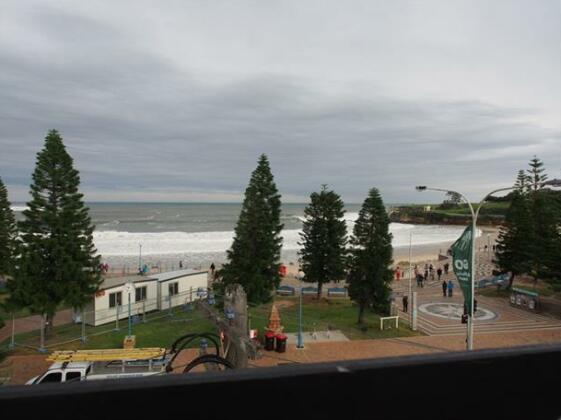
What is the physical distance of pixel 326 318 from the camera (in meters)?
22.1

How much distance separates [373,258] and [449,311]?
8032 mm

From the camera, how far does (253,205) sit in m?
21.7

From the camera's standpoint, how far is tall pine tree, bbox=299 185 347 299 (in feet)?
85.3

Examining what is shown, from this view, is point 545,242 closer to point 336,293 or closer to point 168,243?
point 336,293

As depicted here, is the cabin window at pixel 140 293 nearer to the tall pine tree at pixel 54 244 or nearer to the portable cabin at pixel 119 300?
the portable cabin at pixel 119 300

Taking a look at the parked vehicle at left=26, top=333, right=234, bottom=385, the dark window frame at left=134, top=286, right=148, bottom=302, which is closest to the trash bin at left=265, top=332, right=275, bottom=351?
the parked vehicle at left=26, top=333, right=234, bottom=385

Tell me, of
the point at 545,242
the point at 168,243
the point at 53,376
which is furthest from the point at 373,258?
the point at 168,243

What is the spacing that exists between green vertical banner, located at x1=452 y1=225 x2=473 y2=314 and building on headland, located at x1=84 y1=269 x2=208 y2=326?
14681mm

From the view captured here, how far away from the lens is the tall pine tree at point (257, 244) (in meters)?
20.8

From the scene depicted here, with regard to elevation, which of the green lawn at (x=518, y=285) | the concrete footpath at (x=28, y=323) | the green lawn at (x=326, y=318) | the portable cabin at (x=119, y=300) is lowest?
the concrete footpath at (x=28, y=323)

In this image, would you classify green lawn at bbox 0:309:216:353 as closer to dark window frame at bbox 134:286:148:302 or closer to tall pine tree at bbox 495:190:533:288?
dark window frame at bbox 134:286:148:302

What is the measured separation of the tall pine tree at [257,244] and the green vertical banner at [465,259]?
10.6m

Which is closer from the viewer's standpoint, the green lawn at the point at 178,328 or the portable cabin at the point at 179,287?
the green lawn at the point at 178,328

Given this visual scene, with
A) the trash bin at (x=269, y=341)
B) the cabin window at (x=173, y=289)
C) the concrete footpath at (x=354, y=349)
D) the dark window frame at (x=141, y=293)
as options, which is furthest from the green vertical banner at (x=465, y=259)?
the cabin window at (x=173, y=289)
